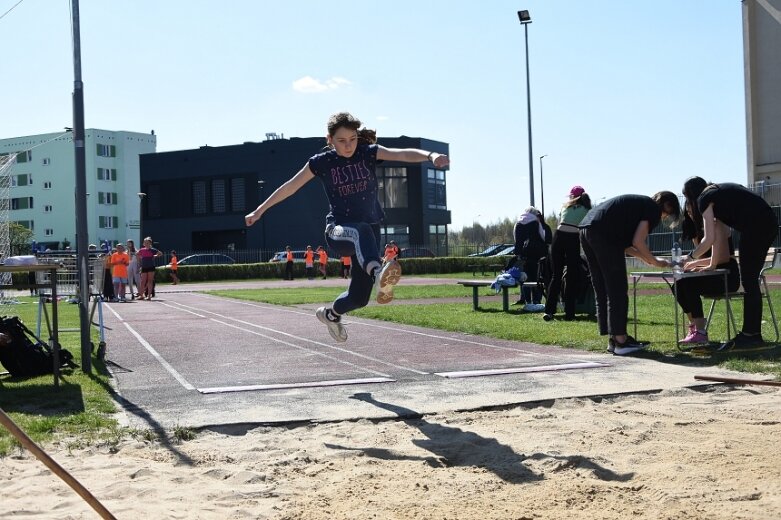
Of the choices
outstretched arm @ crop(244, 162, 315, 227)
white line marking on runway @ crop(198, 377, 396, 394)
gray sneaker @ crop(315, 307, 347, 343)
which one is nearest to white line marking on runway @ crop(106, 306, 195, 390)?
white line marking on runway @ crop(198, 377, 396, 394)

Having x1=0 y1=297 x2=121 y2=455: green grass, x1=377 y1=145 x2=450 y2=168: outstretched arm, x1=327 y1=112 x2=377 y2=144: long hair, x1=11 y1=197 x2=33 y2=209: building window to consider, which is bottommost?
x1=0 y1=297 x2=121 y2=455: green grass

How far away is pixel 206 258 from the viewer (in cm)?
5756

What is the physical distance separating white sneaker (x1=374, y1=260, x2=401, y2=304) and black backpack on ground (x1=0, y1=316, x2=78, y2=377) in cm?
335

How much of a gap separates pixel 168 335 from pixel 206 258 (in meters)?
45.9

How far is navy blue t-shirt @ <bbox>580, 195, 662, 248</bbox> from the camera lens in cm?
878

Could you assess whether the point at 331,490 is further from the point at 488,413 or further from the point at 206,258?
the point at 206,258

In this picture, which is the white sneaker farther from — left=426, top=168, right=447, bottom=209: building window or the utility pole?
left=426, top=168, right=447, bottom=209: building window

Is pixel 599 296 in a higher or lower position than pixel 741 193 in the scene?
lower

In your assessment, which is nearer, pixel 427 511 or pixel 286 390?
pixel 427 511

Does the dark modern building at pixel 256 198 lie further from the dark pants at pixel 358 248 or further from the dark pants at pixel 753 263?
the dark pants at pixel 358 248

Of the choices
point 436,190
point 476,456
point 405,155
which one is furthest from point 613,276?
point 436,190

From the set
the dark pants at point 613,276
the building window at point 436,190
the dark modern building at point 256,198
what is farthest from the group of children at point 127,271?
the building window at point 436,190


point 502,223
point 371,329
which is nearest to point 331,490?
point 371,329

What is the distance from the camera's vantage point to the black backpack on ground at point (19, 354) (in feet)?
25.9
